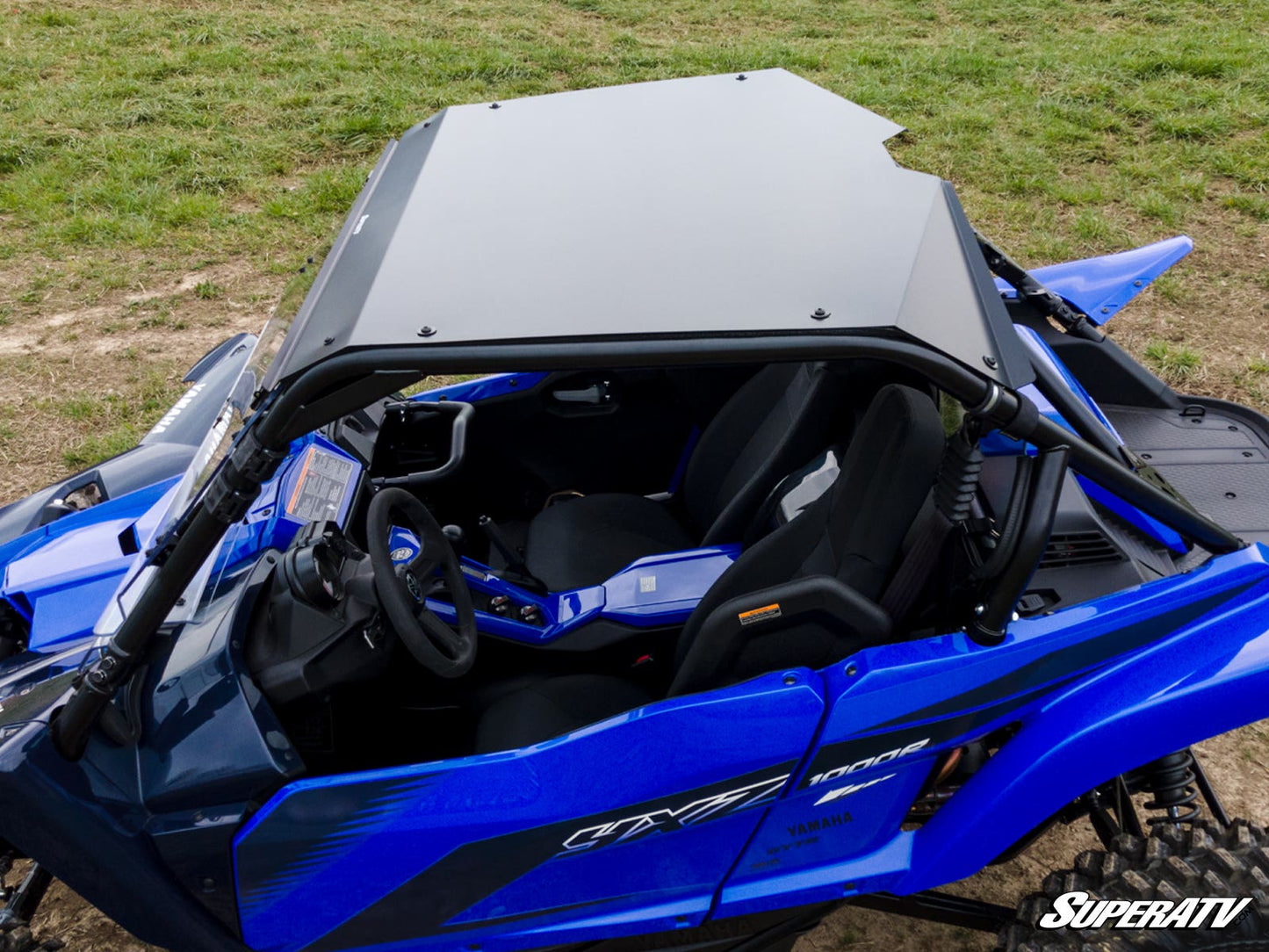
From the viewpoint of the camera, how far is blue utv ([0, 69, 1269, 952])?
154cm

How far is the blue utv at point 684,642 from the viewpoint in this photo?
154cm

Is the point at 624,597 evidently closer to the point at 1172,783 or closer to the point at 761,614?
the point at 761,614

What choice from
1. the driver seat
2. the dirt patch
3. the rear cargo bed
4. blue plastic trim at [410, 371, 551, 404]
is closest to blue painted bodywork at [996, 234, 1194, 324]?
the rear cargo bed

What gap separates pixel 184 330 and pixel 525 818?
347 centimetres

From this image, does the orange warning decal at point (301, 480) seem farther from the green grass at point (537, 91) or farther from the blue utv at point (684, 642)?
the green grass at point (537, 91)

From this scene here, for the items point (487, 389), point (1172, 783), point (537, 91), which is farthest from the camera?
point (537, 91)

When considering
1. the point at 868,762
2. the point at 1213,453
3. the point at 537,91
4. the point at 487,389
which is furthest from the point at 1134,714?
the point at 537,91

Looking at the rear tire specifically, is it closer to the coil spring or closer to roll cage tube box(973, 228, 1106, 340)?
the coil spring

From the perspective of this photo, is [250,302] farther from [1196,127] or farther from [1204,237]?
[1196,127]

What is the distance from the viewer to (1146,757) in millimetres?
1800

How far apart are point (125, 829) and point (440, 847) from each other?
1.67ft

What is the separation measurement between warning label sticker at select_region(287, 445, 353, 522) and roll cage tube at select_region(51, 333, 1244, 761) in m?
0.56

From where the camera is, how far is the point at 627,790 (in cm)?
173

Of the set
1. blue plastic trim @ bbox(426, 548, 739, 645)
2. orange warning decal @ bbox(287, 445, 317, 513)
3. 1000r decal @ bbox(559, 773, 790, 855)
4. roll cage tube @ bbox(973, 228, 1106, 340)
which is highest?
roll cage tube @ bbox(973, 228, 1106, 340)
